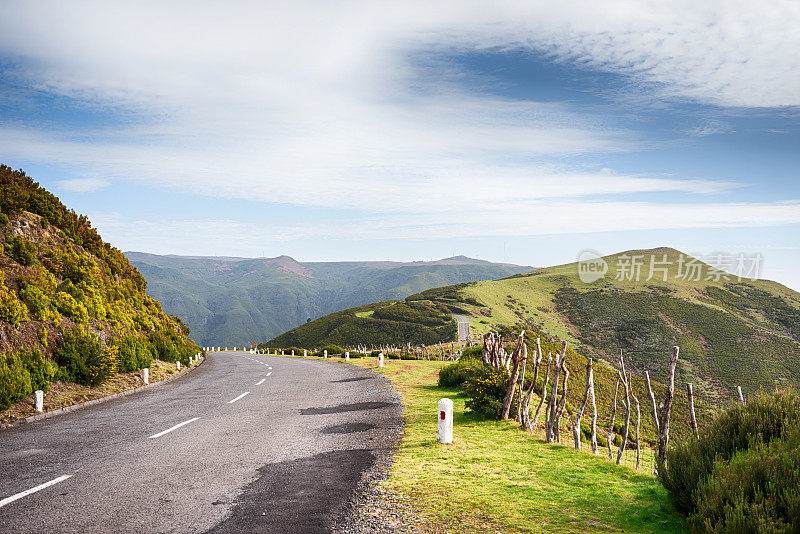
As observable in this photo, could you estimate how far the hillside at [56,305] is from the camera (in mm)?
15188

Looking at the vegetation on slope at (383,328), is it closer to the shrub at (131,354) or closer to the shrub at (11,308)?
the shrub at (131,354)

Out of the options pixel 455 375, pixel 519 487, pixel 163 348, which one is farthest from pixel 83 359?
pixel 519 487

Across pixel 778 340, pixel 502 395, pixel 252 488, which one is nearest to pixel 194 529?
pixel 252 488

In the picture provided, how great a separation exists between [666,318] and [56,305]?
145725mm

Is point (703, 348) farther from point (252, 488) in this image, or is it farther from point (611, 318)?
point (252, 488)

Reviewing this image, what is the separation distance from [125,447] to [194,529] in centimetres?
490

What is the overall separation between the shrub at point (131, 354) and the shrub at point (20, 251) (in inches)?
183

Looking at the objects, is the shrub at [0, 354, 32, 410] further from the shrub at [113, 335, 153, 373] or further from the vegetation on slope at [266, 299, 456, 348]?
the vegetation on slope at [266, 299, 456, 348]

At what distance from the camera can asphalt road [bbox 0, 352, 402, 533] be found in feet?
18.1

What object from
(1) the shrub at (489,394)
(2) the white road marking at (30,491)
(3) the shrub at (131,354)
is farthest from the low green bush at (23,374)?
(1) the shrub at (489,394)

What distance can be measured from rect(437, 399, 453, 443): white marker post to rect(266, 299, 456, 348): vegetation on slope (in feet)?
313

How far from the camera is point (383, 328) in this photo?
127812 millimetres

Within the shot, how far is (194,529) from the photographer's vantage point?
5152mm

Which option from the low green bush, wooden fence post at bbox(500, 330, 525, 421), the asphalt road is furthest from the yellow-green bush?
wooden fence post at bbox(500, 330, 525, 421)
